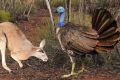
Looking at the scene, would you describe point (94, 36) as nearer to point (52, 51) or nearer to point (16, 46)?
point (16, 46)

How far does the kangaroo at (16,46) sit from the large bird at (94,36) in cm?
63

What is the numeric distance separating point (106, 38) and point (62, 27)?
3.45 ft

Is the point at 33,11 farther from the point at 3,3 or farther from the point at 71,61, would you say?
the point at 71,61

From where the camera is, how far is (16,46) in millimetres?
9438

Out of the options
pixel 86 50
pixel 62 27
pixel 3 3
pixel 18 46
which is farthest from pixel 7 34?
pixel 3 3

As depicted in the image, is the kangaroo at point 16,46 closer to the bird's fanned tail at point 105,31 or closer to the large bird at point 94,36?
the large bird at point 94,36

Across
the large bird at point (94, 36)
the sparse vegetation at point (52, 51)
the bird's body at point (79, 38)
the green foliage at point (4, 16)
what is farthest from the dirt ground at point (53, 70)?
the green foliage at point (4, 16)

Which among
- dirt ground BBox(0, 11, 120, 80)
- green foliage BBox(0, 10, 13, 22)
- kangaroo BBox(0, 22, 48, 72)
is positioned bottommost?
dirt ground BBox(0, 11, 120, 80)

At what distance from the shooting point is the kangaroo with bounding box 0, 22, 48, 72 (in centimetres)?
937

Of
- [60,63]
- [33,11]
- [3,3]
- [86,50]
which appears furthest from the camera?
[33,11]

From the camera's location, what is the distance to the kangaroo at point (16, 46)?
9.37 meters

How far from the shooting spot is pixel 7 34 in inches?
373

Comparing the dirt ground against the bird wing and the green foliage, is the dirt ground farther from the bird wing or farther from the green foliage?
the green foliage

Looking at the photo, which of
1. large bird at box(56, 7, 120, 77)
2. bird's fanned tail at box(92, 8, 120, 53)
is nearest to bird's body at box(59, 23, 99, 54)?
large bird at box(56, 7, 120, 77)
